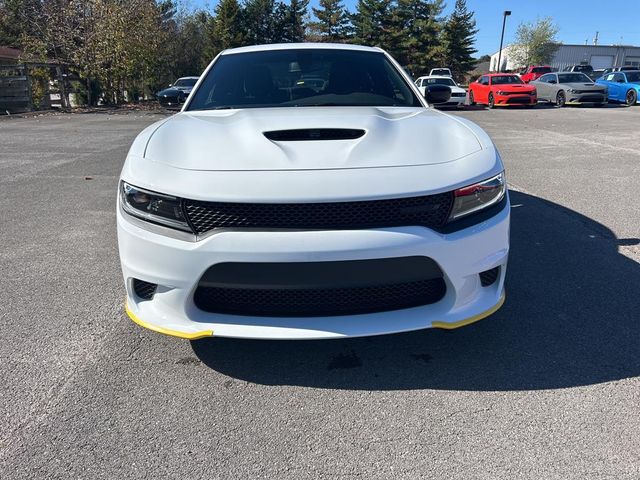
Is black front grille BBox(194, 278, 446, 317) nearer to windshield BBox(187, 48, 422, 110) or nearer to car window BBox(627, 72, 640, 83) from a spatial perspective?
windshield BBox(187, 48, 422, 110)

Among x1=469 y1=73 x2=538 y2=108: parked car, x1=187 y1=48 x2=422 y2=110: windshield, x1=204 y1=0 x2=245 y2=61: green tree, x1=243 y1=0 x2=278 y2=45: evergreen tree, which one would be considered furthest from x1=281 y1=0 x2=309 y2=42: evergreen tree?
x1=187 y1=48 x2=422 y2=110: windshield

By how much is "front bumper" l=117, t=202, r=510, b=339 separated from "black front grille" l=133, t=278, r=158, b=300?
0.08ft

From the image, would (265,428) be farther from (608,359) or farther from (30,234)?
(30,234)

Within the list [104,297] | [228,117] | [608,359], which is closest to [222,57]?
[228,117]

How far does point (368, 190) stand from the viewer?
2.05 meters

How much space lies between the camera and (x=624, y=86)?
2130cm

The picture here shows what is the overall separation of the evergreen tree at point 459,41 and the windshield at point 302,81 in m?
50.6

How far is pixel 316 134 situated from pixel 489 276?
112 centimetres

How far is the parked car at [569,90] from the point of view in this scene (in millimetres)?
20609

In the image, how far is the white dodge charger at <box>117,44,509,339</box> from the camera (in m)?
2.05

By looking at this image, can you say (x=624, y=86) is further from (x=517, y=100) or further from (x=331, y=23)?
(x=331, y=23)

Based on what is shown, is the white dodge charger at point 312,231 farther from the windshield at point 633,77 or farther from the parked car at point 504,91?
the windshield at point 633,77

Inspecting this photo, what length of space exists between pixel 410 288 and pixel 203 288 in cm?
94

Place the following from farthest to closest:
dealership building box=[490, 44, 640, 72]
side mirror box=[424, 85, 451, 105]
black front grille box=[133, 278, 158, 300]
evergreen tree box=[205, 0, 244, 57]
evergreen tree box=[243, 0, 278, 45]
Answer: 1. dealership building box=[490, 44, 640, 72]
2. evergreen tree box=[243, 0, 278, 45]
3. evergreen tree box=[205, 0, 244, 57]
4. side mirror box=[424, 85, 451, 105]
5. black front grille box=[133, 278, 158, 300]
